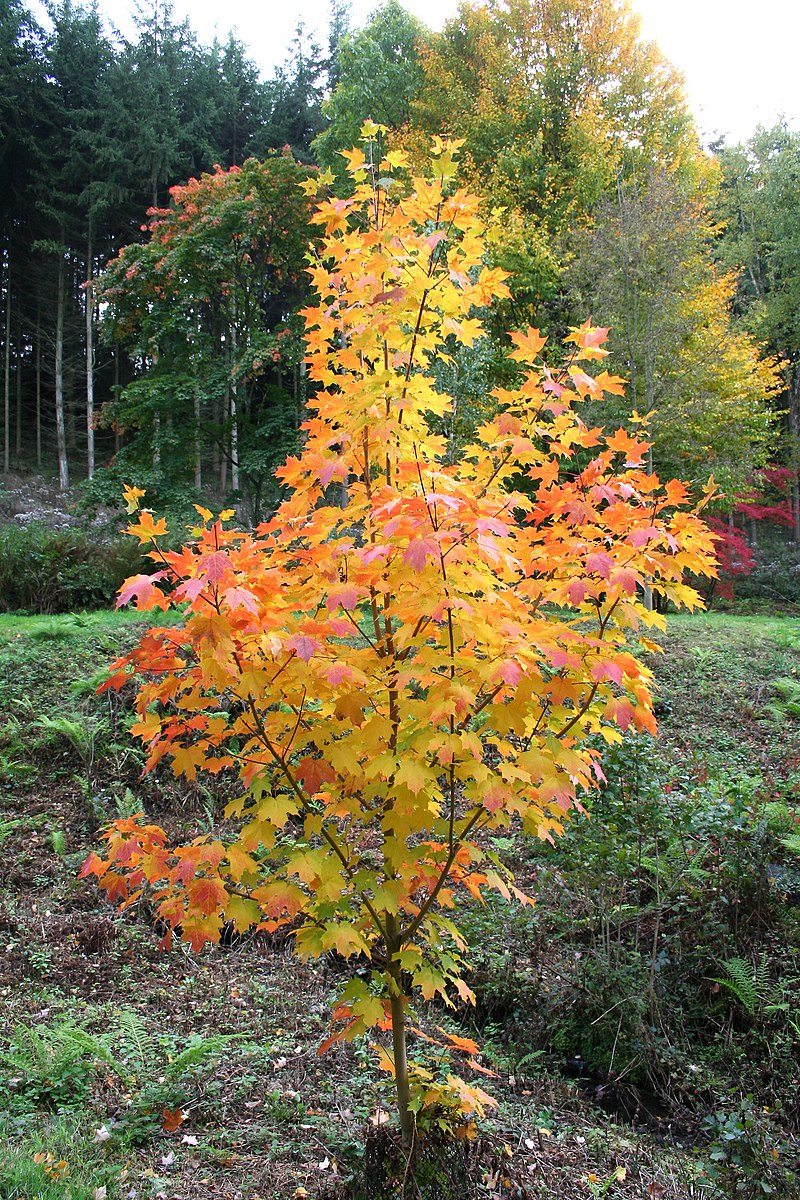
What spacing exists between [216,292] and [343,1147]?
12.5 metres

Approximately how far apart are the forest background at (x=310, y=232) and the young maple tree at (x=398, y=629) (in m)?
2.84

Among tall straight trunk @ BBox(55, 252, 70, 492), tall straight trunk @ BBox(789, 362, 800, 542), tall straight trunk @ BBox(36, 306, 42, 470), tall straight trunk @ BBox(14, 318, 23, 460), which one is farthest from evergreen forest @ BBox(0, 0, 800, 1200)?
tall straight trunk @ BBox(14, 318, 23, 460)

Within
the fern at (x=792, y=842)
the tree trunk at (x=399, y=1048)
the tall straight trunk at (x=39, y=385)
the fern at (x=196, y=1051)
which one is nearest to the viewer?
the tree trunk at (x=399, y=1048)

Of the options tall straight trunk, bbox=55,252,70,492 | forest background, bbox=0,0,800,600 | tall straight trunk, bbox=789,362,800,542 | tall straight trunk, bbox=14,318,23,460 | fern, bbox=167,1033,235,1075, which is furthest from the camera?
tall straight trunk, bbox=14,318,23,460

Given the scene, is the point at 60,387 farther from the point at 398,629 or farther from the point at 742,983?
the point at 742,983

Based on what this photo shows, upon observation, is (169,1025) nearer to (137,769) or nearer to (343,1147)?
(343,1147)

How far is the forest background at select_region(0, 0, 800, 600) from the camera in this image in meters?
11.3

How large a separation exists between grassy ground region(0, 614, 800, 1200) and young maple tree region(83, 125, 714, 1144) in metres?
0.75

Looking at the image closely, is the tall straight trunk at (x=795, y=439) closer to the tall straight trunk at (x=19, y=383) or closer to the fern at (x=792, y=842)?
the fern at (x=792, y=842)

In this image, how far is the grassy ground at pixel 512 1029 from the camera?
2471mm

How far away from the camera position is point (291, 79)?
926 inches

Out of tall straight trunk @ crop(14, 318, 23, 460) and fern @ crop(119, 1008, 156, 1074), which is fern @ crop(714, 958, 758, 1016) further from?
tall straight trunk @ crop(14, 318, 23, 460)

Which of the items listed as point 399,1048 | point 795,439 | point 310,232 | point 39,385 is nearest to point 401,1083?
point 399,1048

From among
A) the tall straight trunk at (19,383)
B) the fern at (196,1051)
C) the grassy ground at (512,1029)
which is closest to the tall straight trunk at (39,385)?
the tall straight trunk at (19,383)
